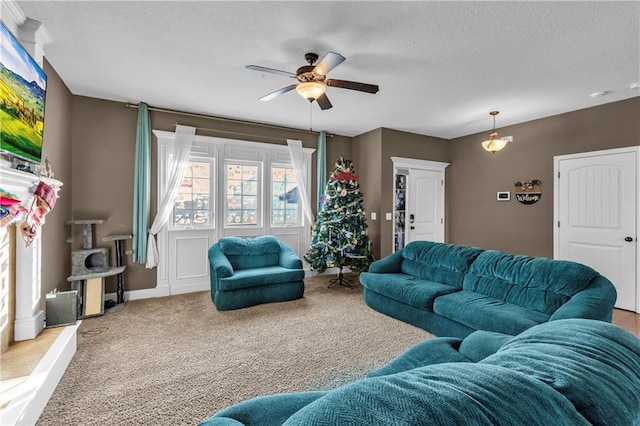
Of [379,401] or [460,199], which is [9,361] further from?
[460,199]

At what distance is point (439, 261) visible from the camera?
3877 mm

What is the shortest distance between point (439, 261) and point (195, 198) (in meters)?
3.77

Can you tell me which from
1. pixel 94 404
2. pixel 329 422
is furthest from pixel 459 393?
pixel 94 404

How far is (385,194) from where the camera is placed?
5.84 m

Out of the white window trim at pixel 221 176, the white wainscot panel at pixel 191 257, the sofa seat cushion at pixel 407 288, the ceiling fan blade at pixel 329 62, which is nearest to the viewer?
the ceiling fan blade at pixel 329 62

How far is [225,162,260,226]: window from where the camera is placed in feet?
17.3

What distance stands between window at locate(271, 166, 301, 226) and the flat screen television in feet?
11.4

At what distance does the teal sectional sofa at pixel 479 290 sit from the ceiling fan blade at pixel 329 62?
8.09ft

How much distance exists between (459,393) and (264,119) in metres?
5.16

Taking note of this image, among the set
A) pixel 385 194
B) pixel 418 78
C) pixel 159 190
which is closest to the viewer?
pixel 418 78

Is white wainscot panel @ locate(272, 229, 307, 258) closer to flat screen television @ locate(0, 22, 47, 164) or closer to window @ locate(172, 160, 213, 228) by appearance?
window @ locate(172, 160, 213, 228)

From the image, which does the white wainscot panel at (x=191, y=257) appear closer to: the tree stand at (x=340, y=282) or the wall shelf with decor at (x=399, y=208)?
the tree stand at (x=340, y=282)

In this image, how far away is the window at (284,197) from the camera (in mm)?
5699

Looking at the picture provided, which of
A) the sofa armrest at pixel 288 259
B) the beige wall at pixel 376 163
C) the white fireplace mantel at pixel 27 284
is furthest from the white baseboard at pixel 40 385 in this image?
the sofa armrest at pixel 288 259
